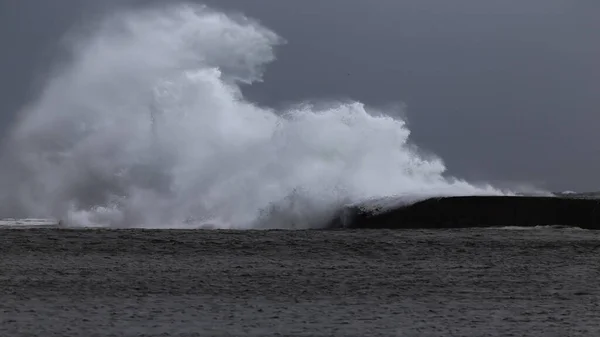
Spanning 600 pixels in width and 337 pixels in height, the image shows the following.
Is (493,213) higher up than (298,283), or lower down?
higher up

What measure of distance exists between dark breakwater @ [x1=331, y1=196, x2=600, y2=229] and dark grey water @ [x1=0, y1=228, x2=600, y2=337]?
2.88 meters

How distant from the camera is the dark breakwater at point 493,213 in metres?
18.1

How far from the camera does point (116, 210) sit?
70.4 feet

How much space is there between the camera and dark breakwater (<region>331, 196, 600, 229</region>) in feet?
59.3

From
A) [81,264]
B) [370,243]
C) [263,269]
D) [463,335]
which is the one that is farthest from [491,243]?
[463,335]

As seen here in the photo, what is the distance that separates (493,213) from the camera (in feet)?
59.8

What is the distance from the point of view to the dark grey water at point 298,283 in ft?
24.1

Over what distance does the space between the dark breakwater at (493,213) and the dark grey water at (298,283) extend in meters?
2.88

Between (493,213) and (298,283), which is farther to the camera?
(493,213)

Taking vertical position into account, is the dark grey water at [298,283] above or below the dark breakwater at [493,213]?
below

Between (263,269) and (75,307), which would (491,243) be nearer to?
(263,269)

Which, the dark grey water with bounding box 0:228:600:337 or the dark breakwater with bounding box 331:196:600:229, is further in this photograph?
the dark breakwater with bounding box 331:196:600:229

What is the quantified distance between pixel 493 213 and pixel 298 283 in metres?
9.27

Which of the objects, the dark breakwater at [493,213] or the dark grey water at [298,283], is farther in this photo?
the dark breakwater at [493,213]
